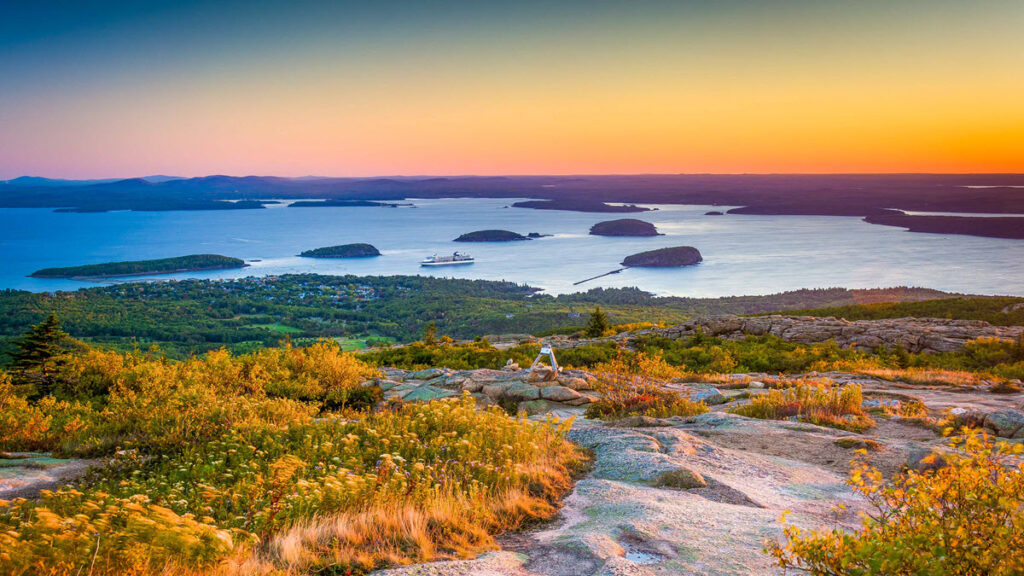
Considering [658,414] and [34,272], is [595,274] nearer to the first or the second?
[658,414]

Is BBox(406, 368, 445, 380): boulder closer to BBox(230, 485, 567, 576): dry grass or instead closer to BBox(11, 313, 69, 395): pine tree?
BBox(11, 313, 69, 395): pine tree

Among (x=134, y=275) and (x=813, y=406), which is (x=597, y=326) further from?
(x=134, y=275)

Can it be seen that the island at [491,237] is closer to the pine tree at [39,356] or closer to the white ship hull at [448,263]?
the white ship hull at [448,263]

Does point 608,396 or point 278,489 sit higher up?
point 278,489

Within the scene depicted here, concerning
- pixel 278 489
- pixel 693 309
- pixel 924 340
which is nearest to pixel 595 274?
pixel 693 309

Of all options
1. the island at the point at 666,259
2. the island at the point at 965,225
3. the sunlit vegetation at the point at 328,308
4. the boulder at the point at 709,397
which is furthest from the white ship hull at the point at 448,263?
the boulder at the point at 709,397

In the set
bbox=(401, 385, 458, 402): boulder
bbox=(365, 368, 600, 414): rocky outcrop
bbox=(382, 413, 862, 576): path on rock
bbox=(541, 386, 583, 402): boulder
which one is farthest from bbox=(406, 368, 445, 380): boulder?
bbox=(382, 413, 862, 576): path on rock
